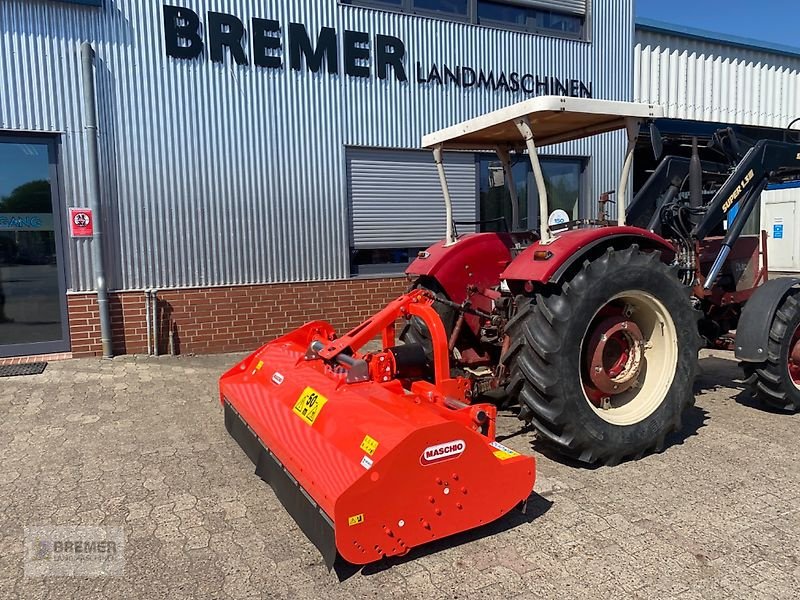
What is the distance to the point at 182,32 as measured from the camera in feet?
23.1

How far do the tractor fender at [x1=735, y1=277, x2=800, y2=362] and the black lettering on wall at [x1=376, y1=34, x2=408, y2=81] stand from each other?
5332mm

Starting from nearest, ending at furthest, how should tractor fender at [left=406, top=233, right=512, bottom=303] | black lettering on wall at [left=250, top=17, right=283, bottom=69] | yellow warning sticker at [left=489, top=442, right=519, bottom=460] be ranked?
yellow warning sticker at [left=489, top=442, right=519, bottom=460] < tractor fender at [left=406, top=233, right=512, bottom=303] < black lettering on wall at [left=250, top=17, right=283, bottom=69]

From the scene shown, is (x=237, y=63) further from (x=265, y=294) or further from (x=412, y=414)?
(x=412, y=414)

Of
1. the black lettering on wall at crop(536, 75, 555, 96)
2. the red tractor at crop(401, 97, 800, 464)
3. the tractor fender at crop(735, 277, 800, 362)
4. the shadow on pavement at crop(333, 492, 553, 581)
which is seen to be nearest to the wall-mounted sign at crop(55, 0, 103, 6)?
the red tractor at crop(401, 97, 800, 464)

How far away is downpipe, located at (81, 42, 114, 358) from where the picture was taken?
6.58 metres

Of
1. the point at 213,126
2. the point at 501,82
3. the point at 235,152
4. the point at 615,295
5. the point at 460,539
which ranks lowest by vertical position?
the point at 460,539

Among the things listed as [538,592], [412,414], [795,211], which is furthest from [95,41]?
[795,211]

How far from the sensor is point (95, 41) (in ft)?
21.9

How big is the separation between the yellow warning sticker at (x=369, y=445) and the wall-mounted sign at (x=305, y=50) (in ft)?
19.6

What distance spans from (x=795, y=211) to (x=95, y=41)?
11435 millimetres

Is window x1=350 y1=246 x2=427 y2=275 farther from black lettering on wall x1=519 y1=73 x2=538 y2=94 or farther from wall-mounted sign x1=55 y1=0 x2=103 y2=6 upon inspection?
wall-mounted sign x1=55 y1=0 x2=103 y2=6

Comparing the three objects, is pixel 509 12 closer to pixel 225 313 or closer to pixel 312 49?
pixel 312 49

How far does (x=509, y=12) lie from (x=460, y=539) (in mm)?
8162

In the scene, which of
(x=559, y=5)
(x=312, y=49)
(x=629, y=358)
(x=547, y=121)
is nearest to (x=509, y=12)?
(x=559, y=5)
